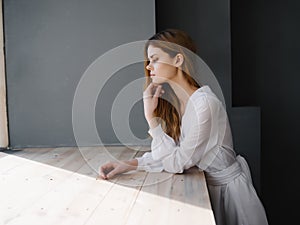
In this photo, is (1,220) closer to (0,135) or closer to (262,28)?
(0,135)

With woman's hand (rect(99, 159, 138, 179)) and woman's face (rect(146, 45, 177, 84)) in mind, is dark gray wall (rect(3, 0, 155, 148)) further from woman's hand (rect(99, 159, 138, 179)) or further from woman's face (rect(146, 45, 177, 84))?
woman's hand (rect(99, 159, 138, 179))

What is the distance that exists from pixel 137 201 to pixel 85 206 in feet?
0.42

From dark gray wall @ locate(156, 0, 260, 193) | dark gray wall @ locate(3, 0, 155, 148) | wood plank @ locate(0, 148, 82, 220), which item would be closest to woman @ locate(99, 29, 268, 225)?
wood plank @ locate(0, 148, 82, 220)

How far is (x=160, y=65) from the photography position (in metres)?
1.50

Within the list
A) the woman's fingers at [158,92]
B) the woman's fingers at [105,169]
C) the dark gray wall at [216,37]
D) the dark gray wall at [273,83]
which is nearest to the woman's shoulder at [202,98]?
the woman's fingers at [158,92]

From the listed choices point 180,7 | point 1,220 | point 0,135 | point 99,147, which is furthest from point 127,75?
point 1,220

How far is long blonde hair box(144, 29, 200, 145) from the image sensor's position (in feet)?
4.93

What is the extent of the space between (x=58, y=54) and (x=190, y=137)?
2.75 feet

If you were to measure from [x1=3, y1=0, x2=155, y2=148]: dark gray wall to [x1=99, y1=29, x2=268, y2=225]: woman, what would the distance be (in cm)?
41

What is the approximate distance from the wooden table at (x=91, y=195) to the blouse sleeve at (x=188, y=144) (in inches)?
1.5

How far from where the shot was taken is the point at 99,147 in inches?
76.1

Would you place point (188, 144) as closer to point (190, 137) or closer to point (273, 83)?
point (190, 137)

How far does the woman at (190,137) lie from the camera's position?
140cm

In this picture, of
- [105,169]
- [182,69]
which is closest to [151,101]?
[182,69]
